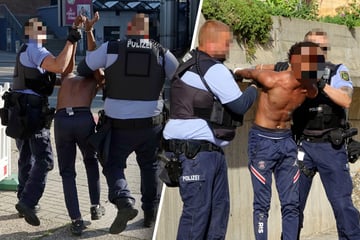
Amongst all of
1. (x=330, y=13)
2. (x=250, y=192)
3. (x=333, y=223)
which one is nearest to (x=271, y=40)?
(x=250, y=192)

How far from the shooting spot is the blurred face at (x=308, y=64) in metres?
4.91

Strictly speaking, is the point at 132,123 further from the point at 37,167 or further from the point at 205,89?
the point at 37,167

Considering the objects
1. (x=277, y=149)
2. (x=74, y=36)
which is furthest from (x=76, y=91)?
(x=277, y=149)

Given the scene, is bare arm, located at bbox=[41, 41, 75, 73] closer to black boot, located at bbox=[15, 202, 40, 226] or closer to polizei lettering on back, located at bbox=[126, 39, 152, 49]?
polizei lettering on back, located at bbox=[126, 39, 152, 49]

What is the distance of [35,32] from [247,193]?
2.95 meters

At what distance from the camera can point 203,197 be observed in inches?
172

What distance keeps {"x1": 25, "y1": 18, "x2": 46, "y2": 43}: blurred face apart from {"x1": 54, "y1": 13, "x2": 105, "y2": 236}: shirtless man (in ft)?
1.39

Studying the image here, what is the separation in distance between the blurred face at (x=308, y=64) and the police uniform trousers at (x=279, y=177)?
21.4 inches

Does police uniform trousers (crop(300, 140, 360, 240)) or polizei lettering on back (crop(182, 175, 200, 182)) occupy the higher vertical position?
polizei lettering on back (crop(182, 175, 200, 182))

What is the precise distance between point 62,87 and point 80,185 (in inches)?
79.9

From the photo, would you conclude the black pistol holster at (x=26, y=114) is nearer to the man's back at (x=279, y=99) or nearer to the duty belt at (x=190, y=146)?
the duty belt at (x=190, y=146)

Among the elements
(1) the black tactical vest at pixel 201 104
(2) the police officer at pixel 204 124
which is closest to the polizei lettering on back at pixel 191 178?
(2) the police officer at pixel 204 124

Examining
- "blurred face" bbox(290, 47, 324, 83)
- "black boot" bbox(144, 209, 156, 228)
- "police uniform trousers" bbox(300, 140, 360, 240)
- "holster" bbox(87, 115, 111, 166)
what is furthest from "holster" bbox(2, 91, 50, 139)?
"police uniform trousers" bbox(300, 140, 360, 240)

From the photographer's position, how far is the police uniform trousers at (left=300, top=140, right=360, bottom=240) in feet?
17.2
